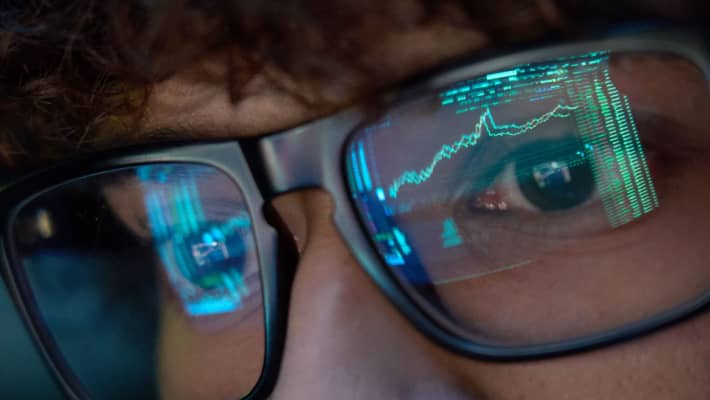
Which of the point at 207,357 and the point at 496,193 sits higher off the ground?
the point at 496,193

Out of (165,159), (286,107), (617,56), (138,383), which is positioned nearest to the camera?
(617,56)

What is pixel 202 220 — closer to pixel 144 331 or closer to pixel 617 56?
pixel 144 331

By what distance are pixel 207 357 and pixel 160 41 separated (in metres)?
0.51

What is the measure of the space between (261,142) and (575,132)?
14.6 inches

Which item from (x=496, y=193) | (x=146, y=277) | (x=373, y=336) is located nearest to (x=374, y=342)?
(x=373, y=336)

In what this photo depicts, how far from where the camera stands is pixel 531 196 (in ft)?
2.38

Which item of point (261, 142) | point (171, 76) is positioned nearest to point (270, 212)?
point (261, 142)

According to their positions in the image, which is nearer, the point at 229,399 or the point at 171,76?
the point at 171,76

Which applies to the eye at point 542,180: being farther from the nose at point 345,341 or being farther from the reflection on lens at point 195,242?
the reflection on lens at point 195,242

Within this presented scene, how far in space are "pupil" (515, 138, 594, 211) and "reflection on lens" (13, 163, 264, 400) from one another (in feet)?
1.27

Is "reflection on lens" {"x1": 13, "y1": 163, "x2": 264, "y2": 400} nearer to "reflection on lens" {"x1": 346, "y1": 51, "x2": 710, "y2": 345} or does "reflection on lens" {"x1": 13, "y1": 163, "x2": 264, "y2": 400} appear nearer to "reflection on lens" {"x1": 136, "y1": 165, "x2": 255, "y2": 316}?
"reflection on lens" {"x1": 136, "y1": 165, "x2": 255, "y2": 316}

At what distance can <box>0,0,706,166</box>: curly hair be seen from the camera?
0.62 metres

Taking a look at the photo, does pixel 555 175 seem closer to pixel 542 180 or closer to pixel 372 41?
pixel 542 180

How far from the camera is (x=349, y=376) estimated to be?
2.34 feet
